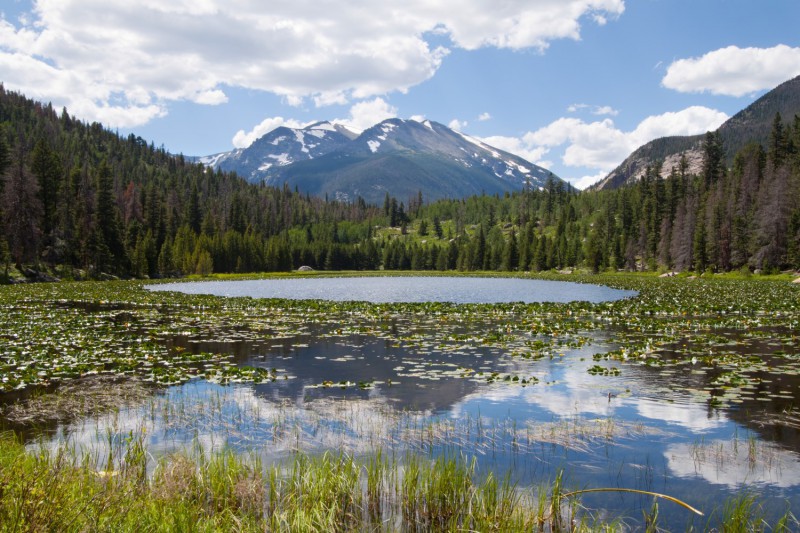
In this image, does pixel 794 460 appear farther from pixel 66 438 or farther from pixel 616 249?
pixel 616 249

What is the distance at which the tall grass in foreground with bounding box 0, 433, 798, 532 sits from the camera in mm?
6332

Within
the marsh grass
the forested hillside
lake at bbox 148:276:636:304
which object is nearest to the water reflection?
the marsh grass

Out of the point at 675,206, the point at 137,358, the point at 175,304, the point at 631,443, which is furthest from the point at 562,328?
the point at 675,206

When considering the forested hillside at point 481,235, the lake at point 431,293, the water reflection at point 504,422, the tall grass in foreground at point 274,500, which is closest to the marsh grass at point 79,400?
the water reflection at point 504,422

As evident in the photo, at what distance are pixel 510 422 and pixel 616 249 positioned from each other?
138m

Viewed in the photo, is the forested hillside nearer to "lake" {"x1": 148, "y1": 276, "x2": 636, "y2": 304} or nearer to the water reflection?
"lake" {"x1": 148, "y1": 276, "x2": 636, "y2": 304}

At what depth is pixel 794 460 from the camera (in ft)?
31.5

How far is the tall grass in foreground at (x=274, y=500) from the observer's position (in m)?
6.33

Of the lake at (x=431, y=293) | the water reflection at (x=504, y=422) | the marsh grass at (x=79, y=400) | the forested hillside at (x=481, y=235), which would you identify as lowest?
the marsh grass at (x=79, y=400)

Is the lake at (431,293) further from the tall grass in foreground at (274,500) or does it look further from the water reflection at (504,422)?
the tall grass in foreground at (274,500)

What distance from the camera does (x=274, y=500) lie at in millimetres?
7699

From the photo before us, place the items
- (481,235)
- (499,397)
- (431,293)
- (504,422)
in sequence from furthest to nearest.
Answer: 1. (481,235)
2. (431,293)
3. (499,397)
4. (504,422)

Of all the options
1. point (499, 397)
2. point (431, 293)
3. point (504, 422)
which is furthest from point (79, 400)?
point (431, 293)

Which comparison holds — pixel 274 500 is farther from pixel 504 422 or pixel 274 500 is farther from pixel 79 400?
pixel 79 400
